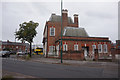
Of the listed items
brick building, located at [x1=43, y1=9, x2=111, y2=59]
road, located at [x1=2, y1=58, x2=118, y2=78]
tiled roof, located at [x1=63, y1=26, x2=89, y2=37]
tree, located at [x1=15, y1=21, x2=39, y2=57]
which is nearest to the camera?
road, located at [x1=2, y1=58, x2=118, y2=78]

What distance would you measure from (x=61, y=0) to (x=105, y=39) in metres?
15.5

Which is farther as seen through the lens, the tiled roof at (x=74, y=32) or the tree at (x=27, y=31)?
the tiled roof at (x=74, y=32)

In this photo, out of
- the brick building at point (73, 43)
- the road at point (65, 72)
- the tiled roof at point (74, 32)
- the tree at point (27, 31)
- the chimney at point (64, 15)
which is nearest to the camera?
the road at point (65, 72)

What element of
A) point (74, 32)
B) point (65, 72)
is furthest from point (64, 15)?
point (65, 72)

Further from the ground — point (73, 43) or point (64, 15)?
point (64, 15)

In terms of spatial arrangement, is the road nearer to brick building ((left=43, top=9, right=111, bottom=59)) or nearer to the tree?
brick building ((left=43, top=9, right=111, bottom=59))

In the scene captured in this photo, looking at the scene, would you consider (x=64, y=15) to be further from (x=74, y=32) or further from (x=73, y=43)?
(x=73, y=43)

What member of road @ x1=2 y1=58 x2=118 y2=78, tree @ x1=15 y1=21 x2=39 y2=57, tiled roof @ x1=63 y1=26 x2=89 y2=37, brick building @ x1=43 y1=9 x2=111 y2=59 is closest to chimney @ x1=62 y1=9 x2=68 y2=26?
brick building @ x1=43 y1=9 x2=111 y2=59

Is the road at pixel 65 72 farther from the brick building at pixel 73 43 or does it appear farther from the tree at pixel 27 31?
the tree at pixel 27 31

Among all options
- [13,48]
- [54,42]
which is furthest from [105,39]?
[13,48]

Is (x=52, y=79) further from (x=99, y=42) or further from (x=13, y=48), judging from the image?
(x=13, y=48)

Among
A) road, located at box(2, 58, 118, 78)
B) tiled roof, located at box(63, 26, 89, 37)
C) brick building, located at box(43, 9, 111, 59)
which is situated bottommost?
road, located at box(2, 58, 118, 78)

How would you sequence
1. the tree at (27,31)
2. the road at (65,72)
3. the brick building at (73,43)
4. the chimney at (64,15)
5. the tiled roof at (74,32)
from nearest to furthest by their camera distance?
the road at (65,72) → the brick building at (73,43) → the tree at (27,31) → the tiled roof at (74,32) → the chimney at (64,15)

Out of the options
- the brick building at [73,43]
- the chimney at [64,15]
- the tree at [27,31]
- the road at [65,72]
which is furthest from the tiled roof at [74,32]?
the road at [65,72]
